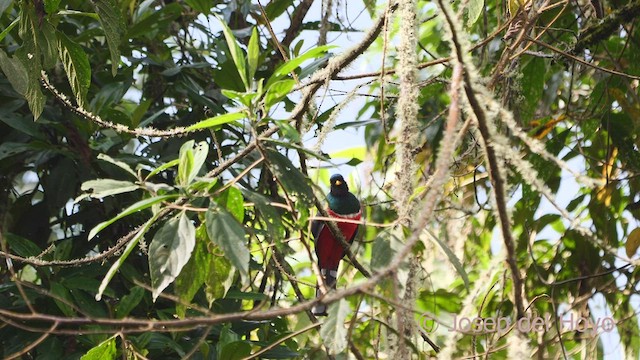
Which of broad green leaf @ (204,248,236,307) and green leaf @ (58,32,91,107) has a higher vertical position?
green leaf @ (58,32,91,107)

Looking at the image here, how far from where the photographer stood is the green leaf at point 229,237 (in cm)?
146

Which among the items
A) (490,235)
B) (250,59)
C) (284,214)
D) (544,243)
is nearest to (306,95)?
(250,59)

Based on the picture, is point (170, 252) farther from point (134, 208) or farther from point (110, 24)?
point (110, 24)

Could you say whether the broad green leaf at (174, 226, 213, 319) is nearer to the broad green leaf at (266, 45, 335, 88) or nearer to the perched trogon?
the broad green leaf at (266, 45, 335, 88)

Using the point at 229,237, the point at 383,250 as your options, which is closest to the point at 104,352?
the point at 229,237

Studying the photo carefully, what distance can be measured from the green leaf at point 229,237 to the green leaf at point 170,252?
6 cm

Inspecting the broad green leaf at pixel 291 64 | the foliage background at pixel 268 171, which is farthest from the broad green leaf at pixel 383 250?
the broad green leaf at pixel 291 64

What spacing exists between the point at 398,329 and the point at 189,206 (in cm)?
43

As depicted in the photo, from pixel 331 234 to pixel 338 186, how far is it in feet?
1.53

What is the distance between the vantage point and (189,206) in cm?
157

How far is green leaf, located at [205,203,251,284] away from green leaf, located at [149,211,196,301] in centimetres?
6

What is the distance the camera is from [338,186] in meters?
2.79

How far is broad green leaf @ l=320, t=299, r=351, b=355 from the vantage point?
1.42m

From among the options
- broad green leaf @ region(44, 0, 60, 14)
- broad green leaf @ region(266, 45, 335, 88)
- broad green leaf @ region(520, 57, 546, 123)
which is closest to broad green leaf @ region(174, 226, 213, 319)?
broad green leaf @ region(266, 45, 335, 88)
